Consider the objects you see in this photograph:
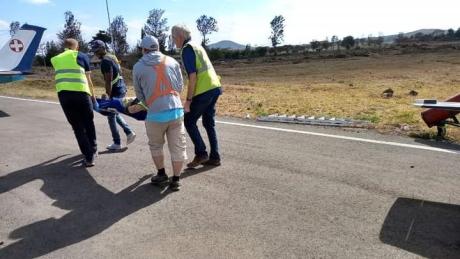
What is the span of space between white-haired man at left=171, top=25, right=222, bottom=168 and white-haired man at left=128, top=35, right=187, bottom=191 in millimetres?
396

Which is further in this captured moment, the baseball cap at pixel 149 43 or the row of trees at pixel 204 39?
the row of trees at pixel 204 39

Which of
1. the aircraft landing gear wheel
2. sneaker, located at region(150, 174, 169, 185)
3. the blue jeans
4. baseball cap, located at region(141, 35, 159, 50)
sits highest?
baseball cap, located at region(141, 35, 159, 50)

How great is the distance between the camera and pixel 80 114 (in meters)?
6.38

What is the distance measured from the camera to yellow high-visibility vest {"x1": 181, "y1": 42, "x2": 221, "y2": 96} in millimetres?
5539

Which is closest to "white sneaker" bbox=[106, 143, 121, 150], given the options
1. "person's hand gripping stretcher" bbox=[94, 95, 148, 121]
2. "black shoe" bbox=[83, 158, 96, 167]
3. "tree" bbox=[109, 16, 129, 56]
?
"person's hand gripping stretcher" bbox=[94, 95, 148, 121]

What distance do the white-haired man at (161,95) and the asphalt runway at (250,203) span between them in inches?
22.3

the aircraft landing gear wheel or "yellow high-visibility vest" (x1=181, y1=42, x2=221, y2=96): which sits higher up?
"yellow high-visibility vest" (x1=181, y1=42, x2=221, y2=96)

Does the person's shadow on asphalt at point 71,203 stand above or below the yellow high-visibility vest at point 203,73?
below

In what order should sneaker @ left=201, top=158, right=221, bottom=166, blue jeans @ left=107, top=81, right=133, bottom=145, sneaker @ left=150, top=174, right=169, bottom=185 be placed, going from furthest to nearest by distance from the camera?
blue jeans @ left=107, top=81, right=133, bottom=145 < sneaker @ left=201, top=158, right=221, bottom=166 < sneaker @ left=150, top=174, right=169, bottom=185

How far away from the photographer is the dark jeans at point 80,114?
623 cm

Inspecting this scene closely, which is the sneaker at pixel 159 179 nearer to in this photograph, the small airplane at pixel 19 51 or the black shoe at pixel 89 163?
the black shoe at pixel 89 163

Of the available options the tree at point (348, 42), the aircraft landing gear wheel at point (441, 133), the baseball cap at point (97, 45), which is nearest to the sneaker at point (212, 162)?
the baseball cap at point (97, 45)

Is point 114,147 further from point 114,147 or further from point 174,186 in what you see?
point 174,186

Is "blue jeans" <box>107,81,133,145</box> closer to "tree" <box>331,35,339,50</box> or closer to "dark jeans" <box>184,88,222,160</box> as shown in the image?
"dark jeans" <box>184,88,222,160</box>
